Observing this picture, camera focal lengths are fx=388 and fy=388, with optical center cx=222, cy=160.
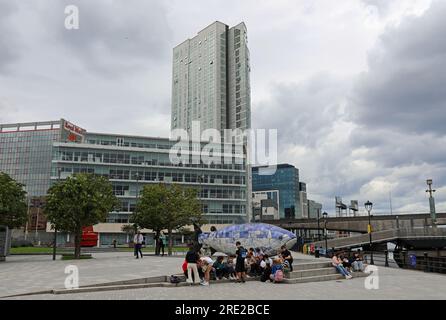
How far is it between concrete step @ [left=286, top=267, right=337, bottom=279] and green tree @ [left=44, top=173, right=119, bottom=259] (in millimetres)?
17801

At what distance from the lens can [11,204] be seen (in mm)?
29719

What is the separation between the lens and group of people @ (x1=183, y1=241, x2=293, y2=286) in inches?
671

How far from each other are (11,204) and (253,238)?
18.8m

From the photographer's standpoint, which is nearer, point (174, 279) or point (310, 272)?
point (174, 279)

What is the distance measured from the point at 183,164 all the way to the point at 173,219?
48.1 metres

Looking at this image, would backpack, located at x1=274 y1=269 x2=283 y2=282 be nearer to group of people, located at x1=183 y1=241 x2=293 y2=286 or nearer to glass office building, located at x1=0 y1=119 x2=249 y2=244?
group of people, located at x1=183 y1=241 x2=293 y2=286

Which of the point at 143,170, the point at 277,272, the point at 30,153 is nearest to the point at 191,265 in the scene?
the point at 277,272

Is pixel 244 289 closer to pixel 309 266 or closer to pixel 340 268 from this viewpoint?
pixel 309 266

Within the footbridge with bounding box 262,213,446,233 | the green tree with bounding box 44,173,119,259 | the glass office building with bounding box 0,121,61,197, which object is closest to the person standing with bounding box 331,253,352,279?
the green tree with bounding box 44,173,119,259

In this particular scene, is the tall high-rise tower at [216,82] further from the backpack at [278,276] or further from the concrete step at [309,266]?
the backpack at [278,276]

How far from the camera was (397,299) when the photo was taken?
13.4m

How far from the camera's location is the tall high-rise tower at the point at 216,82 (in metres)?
124
